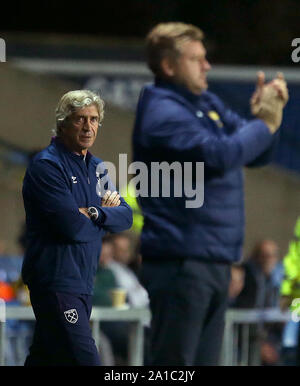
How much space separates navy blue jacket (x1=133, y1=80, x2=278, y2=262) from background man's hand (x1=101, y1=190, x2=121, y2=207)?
929 mm

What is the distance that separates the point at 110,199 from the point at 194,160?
3.14ft

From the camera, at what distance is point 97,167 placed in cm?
387

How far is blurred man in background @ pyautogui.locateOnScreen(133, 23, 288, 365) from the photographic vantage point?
4.75 meters

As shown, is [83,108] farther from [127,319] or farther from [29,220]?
[127,319]

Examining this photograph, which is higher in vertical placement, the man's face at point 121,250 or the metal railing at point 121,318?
the man's face at point 121,250

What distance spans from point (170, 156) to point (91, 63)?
7.87 metres

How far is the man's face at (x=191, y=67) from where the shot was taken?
4.91 m

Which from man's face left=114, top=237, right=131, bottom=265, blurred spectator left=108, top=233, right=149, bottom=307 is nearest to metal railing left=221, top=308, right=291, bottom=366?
blurred spectator left=108, top=233, right=149, bottom=307

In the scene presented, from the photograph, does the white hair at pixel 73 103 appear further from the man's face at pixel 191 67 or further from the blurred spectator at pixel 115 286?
the blurred spectator at pixel 115 286

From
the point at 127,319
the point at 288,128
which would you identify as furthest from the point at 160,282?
the point at 288,128

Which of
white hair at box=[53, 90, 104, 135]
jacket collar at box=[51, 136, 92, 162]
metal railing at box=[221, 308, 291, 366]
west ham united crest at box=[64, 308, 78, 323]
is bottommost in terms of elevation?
metal railing at box=[221, 308, 291, 366]

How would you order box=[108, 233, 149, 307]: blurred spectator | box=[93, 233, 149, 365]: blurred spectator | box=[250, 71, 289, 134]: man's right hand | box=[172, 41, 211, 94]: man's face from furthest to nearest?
box=[108, 233, 149, 307]: blurred spectator, box=[93, 233, 149, 365]: blurred spectator, box=[172, 41, 211, 94]: man's face, box=[250, 71, 289, 134]: man's right hand

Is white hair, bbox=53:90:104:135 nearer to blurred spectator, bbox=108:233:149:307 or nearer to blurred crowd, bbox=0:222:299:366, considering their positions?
A: blurred crowd, bbox=0:222:299:366

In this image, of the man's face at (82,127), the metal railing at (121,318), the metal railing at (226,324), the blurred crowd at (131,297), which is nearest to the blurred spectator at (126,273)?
the blurred crowd at (131,297)
